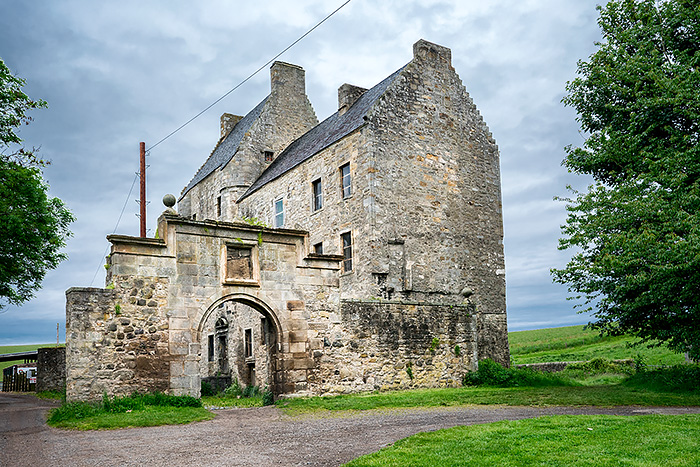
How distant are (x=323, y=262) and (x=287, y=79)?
1877 centimetres

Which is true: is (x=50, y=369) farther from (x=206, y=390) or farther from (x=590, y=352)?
(x=590, y=352)

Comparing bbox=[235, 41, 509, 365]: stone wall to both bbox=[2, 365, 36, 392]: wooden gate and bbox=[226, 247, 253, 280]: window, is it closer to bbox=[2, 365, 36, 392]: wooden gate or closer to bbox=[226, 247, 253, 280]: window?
bbox=[226, 247, 253, 280]: window

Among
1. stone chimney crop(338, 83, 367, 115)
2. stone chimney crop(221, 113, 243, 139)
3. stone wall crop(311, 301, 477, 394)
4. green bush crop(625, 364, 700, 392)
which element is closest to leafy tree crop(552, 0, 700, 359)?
green bush crop(625, 364, 700, 392)

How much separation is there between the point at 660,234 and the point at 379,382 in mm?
8341

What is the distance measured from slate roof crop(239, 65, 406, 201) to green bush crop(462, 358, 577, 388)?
9249 mm

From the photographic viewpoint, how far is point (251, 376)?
25141 mm

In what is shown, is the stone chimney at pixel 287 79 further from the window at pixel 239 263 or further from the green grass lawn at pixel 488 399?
the green grass lawn at pixel 488 399

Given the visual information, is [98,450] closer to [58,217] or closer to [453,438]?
[453,438]

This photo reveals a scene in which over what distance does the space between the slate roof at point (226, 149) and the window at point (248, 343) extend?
354 inches

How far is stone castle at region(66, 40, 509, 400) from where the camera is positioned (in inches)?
533

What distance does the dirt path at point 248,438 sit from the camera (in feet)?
24.2

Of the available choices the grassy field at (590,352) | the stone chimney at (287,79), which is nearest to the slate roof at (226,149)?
the stone chimney at (287,79)

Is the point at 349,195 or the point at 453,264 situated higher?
the point at 349,195

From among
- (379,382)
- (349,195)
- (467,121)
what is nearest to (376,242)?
(349,195)
